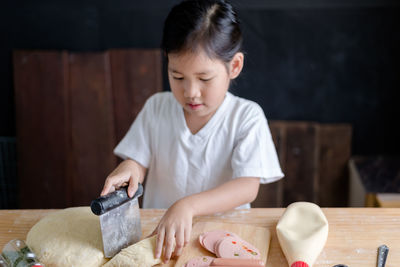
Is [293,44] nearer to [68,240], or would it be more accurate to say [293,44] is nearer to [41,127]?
[41,127]

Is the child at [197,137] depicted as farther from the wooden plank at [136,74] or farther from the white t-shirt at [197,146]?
the wooden plank at [136,74]

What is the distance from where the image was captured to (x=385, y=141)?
2.20 meters

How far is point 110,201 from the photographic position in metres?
0.87

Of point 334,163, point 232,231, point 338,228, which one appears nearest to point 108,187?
point 232,231

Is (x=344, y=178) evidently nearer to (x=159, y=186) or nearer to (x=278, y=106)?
(x=278, y=106)

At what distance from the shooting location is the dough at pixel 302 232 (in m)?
0.87

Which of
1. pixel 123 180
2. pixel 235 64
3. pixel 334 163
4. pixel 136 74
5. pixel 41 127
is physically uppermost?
pixel 235 64

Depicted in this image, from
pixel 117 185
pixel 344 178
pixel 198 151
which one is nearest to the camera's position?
pixel 117 185

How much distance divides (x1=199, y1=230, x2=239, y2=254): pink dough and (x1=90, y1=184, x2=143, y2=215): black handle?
0.17 metres

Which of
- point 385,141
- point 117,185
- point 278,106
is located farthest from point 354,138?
point 117,185

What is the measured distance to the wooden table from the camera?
0.90 m

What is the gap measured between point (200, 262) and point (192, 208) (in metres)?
0.16

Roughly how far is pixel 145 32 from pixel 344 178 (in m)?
1.21

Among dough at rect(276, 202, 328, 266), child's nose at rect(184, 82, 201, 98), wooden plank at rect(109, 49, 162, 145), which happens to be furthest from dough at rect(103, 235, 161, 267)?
wooden plank at rect(109, 49, 162, 145)
